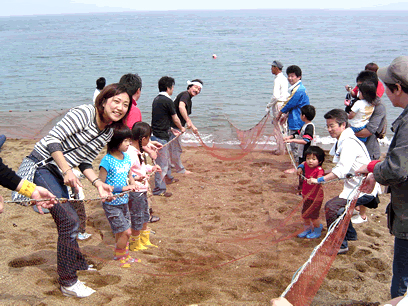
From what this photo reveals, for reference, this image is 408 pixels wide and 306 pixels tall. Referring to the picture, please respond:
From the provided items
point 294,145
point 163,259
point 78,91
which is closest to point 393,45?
point 78,91

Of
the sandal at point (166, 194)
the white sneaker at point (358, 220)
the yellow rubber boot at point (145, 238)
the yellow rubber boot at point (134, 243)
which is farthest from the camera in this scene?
the sandal at point (166, 194)

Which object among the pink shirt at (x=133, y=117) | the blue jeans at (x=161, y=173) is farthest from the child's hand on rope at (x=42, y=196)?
the blue jeans at (x=161, y=173)

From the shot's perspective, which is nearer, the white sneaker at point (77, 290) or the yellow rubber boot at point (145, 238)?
the white sneaker at point (77, 290)

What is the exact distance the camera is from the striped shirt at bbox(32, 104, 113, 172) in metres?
3.37

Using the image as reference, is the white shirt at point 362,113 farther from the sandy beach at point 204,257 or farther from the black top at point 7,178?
the black top at point 7,178

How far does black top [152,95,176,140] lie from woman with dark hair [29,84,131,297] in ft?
10.3

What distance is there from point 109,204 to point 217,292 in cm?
142

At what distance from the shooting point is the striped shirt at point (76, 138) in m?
3.37

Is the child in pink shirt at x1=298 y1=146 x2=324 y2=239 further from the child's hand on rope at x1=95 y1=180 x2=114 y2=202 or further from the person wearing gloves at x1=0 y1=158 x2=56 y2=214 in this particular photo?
Result: the person wearing gloves at x1=0 y1=158 x2=56 y2=214

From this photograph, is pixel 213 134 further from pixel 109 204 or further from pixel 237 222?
pixel 109 204

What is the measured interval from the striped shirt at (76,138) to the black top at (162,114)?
3.16 m

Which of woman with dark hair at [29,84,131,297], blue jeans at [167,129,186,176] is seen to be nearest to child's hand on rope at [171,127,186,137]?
blue jeans at [167,129,186,176]

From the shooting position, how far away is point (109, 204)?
157 inches

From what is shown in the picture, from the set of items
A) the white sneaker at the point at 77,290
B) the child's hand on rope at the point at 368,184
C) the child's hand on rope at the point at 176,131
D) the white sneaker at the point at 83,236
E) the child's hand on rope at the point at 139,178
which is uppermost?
the child's hand on rope at the point at 368,184
